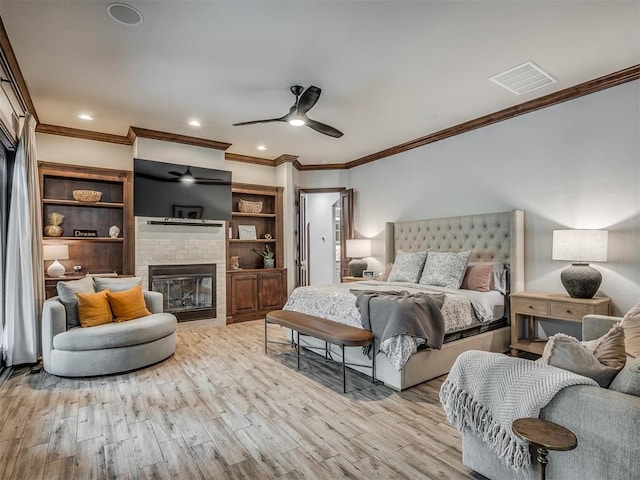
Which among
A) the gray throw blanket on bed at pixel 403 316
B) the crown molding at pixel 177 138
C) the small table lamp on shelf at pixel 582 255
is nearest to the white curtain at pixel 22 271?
the crown molding at pixel 177 138

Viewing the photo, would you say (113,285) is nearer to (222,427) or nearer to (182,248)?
(182,248)

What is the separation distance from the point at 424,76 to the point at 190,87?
2337 mm

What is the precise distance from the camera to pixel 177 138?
206 inches

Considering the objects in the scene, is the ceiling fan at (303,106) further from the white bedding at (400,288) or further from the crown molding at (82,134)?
the crown molding at (82,134)

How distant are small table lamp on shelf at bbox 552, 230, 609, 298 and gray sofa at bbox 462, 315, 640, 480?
7.49 feet

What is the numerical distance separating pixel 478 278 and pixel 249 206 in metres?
3.92

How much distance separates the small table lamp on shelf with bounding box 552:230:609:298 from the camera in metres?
3.37

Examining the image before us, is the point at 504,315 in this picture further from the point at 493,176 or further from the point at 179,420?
the point at 179,420

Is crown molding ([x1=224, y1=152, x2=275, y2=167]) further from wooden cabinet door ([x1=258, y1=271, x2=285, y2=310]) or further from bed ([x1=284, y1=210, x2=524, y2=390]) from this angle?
bed ([x1=284, y1=210, x2=524, y2=390])

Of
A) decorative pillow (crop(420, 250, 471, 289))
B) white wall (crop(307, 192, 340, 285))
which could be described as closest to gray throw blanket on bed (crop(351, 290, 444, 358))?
decorative pillow (crop(420, 250, 471, 289))

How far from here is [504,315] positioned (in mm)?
4164

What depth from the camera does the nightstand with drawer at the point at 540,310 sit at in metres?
3.33

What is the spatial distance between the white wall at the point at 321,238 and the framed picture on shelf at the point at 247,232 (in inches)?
75.4

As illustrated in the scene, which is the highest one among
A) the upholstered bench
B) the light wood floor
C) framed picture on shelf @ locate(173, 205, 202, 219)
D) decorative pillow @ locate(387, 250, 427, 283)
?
framed picture on shelf @ locate(173, 205, 202, 219)
